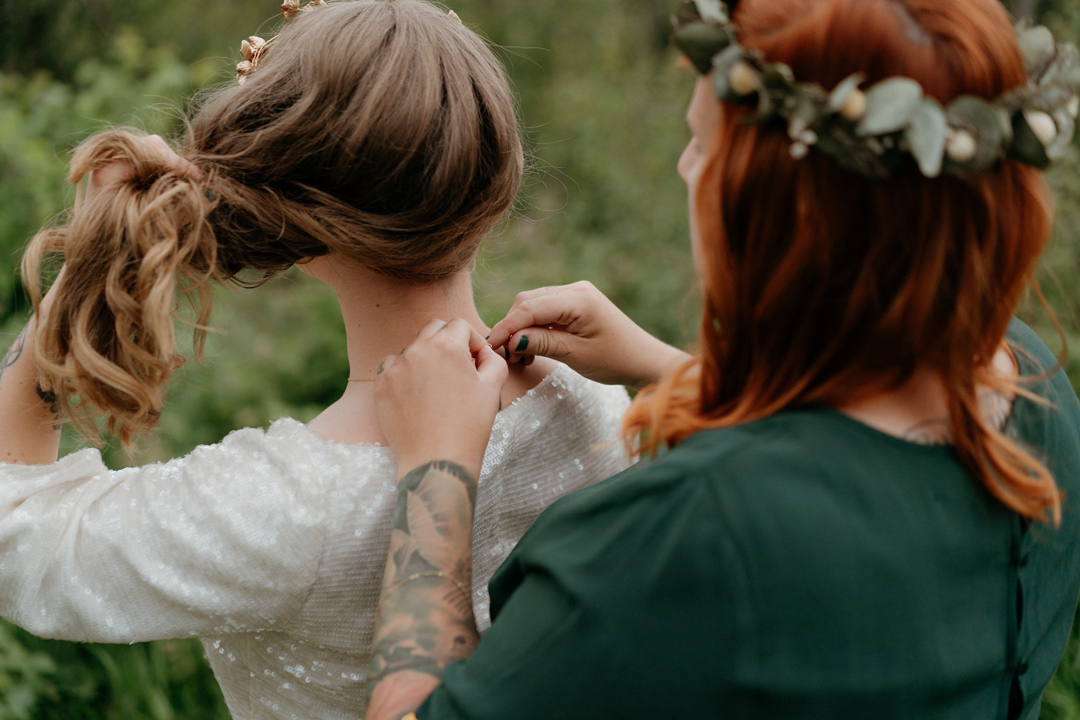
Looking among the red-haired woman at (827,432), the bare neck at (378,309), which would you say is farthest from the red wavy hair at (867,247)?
the bare neck at (378,309)

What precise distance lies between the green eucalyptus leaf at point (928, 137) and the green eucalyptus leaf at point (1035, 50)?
219 millimetres

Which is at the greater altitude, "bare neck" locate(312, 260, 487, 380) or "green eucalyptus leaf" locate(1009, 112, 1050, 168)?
"green eucalyptus leaf" locate(1009, 112, 1050, 168)

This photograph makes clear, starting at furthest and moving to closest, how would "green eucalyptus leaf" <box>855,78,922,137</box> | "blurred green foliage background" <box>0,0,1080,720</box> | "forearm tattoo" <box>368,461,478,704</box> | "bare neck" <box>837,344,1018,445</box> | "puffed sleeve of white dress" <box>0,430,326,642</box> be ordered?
"blurred green foliage background" <box>0,0,1080,720</box>, "puffed sleeve of white dress" <box>0,430,326,642</box>, "forearm tattoo" <box>368,461,478,704</box>, "bare neck" <box>837,344,1018,445</box>, "green eucalyptus leaf" <box>855,78,922,137</box>

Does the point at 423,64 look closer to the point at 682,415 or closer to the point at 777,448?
the point at 682,415

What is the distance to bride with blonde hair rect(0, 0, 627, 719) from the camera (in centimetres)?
132

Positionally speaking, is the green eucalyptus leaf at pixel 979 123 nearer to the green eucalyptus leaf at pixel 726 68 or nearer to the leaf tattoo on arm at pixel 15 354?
the green eucalyptus leaf at pixel 726 68

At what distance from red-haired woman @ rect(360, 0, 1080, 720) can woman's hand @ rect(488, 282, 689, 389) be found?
54 cm

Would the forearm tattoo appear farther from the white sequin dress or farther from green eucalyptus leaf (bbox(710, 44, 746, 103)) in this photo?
green eucalyptus leaf (bbox(710, 44, 746, 103))

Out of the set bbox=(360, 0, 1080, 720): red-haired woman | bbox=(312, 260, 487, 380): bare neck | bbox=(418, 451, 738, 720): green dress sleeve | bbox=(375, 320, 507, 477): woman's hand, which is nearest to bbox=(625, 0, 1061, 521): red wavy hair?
bbox=(360, 0, 1080, 720): red-haired woman

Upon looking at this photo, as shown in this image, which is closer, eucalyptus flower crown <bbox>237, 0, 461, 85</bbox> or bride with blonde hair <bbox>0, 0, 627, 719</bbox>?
bride with blonde hair <bbox>0, 0, 627, 719</bbox>

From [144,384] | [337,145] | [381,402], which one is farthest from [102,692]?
[337,145]

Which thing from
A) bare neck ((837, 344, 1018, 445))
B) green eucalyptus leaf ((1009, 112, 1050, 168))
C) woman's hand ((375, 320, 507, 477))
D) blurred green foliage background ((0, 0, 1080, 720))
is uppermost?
green eucalyptus leaf ((1009, 112, 1050, 168))

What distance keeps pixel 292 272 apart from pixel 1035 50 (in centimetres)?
516

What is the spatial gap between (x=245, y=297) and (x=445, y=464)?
4574mm
